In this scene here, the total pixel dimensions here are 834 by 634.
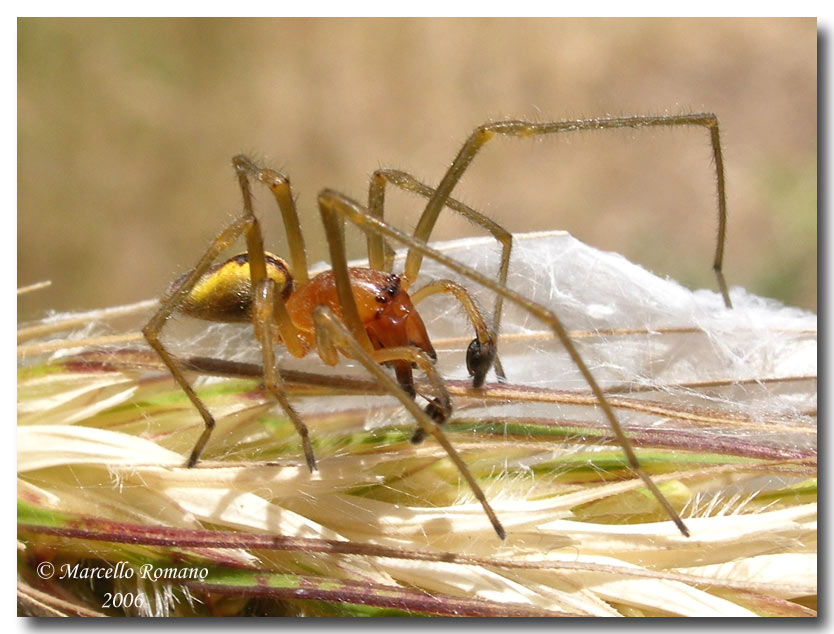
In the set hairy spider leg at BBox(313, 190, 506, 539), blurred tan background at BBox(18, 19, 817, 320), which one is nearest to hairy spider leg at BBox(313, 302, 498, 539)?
hairy spider leg at BBox(313, 190, 506, 539)

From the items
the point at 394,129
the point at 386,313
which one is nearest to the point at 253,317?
the point at 386,313

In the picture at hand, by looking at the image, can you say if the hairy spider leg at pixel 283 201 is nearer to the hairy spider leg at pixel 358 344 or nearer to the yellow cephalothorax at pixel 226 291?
the yellow cephalothorax at pixel 226 291

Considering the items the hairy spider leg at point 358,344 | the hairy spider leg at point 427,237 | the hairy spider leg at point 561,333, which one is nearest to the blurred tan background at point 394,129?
the hairy spider leg at point 427,237

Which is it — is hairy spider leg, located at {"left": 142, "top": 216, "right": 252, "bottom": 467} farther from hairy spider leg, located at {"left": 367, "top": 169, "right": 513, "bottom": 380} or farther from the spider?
hairy spider leg, located at {"left": 367, "top": 169, "right": 513, "bottom": 380}

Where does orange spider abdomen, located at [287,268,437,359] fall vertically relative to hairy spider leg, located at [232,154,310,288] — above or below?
below

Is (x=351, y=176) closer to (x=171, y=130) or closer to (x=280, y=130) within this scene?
(x=280, y=130)

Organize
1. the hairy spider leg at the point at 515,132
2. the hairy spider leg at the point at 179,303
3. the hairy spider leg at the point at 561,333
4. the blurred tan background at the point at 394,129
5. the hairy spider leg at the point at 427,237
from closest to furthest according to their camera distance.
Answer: the hairy spider leg at the point at 561,333
the hairy spider leg at the point at 179,303
the hairy spider leg at the point at 427,237
the hairy spider leg at the point at 515,132
the blurred tan background at the point at 394,129
